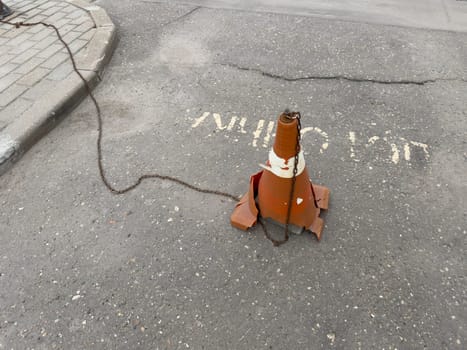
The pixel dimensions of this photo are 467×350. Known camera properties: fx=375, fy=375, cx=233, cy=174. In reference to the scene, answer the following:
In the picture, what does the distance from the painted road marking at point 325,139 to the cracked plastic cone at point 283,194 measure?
0.72 m

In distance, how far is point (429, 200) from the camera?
119 inches

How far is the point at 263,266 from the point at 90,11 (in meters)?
4.86

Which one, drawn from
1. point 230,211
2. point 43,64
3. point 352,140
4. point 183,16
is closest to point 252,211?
point 230,211

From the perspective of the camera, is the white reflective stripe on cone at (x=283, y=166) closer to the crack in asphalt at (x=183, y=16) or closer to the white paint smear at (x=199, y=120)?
the white paint smear at (x=199, y=120)

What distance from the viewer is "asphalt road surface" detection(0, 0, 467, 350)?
2.33 meters

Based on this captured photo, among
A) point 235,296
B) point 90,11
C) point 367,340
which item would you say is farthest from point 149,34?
point 367,340

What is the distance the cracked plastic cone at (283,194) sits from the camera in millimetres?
2398

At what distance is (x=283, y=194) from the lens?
8.54ft

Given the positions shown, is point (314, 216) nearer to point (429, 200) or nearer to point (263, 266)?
point (263, 266)

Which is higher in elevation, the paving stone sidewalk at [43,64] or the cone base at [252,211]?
the cone base at [252,211]

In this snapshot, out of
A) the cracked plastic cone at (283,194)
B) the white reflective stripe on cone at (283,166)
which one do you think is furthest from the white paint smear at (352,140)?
the white reflective stripe on cone at (283,166)

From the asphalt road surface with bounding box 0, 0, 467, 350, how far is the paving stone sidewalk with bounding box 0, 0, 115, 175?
0.17 m

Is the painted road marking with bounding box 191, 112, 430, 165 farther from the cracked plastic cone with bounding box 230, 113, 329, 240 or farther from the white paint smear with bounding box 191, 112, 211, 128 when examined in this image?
the cracked plastic cone with bounding box 230, 113, 329, 240

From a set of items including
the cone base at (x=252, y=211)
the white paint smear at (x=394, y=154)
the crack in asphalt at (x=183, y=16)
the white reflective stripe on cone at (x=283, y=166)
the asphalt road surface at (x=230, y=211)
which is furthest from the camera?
the crack in asphalt at (x=183, y=16)
